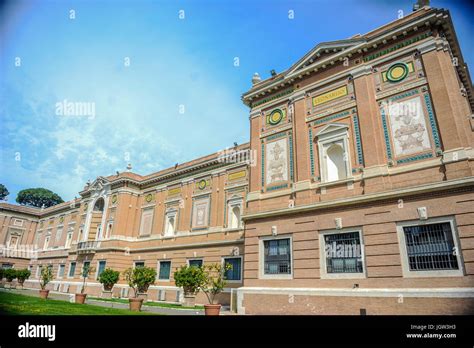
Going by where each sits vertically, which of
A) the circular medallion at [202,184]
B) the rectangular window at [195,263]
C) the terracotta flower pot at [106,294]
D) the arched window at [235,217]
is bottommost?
the terracotta flower pot at [106,294]

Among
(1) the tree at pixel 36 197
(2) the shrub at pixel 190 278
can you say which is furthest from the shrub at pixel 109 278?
(1) the tree at pixel 36 197

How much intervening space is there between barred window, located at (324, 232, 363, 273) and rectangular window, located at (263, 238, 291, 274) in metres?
2.05

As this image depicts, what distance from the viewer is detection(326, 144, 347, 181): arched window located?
15.2 meters

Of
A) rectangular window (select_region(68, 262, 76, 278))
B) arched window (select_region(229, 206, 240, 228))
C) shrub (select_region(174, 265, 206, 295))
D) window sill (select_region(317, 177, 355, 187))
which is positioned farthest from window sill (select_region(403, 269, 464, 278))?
rectangular window (select_region(68, 262, 76, 278))

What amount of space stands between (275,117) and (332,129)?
4127 mm

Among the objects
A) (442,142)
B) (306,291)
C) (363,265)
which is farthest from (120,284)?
(442,142)

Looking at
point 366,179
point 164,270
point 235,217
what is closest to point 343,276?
point 366,179

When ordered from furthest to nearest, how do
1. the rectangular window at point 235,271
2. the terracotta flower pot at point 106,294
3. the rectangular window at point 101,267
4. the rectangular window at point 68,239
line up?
the rectangular window at point 68,239 < the rectangular window at point 101,267 < the terracotta flower pot at point 106,294 < the rectangular window at point 235,271

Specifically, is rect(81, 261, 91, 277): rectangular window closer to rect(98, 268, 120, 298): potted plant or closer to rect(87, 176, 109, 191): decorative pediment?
rect(98, 268, 120, 298): potted plant

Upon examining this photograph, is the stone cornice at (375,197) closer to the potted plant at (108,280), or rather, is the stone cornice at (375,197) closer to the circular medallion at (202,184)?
the circular medallion at (202,184)

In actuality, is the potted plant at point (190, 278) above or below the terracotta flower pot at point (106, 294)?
above

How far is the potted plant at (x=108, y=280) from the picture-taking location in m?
28.5

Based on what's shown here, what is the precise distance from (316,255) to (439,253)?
4.83 m

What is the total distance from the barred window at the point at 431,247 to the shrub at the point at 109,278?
25865 mm
